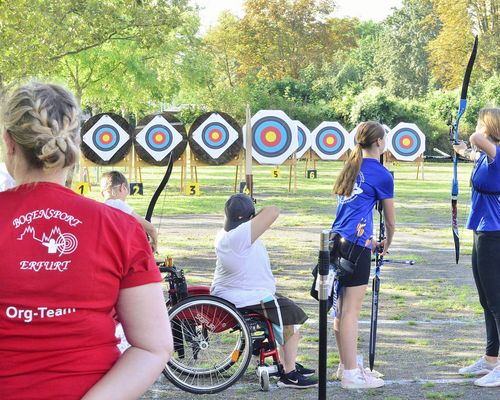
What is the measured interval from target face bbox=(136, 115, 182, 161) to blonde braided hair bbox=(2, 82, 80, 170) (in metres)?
16.5

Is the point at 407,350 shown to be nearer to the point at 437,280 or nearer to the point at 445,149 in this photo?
the point at 437,280

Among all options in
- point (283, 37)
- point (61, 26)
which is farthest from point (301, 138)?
point (283, 37)

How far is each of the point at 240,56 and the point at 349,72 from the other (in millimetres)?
9781

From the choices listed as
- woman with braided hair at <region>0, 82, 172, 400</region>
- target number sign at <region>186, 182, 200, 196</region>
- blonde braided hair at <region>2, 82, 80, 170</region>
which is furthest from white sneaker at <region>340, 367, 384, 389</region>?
target number sign at <region>186, 182, 200, 196</region>

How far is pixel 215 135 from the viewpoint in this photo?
1867 centimetres

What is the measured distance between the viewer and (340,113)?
137 ft

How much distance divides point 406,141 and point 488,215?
20373 millimetres

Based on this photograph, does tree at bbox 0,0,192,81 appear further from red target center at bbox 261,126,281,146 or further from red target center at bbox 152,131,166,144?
red target center at bbox 261,126,281,146

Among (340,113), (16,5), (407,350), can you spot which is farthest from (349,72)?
(407,350)

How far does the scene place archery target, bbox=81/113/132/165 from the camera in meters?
18.0

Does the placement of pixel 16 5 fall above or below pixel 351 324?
above

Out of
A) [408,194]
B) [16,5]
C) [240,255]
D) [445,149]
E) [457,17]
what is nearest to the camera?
[240,255]

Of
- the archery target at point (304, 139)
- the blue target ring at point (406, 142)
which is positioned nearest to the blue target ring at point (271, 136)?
the archery target at point (304, 139)

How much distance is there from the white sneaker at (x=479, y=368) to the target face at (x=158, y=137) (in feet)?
44.2
